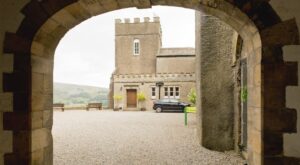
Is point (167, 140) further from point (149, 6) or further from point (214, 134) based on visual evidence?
point (149, 6)

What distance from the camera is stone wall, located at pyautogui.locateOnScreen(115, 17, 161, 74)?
A: 124 feet

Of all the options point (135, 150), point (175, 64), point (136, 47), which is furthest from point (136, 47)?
point (135, 150)

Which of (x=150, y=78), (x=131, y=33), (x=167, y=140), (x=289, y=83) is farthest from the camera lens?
(x=131, y=33)

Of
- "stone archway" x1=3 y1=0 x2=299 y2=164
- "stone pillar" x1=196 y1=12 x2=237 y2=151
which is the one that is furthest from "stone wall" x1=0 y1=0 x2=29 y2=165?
"stone pillar" x1=196 y1=12 x2=237 y2=151

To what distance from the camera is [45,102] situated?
161 inches

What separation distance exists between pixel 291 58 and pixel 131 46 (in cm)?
3514

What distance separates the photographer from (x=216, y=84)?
8305 mm

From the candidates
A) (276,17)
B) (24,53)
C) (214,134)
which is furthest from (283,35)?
(214,134)

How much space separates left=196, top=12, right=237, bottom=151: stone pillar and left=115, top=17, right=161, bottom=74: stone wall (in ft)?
96.7

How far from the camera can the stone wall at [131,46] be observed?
3791cm

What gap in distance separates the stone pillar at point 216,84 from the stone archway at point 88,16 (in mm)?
4120

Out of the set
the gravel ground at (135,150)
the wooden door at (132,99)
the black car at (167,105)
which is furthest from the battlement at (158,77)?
the gravel ground at (135,150)

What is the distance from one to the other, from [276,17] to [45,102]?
3.13 m

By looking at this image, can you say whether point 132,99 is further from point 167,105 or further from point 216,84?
point 216,84
